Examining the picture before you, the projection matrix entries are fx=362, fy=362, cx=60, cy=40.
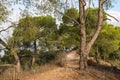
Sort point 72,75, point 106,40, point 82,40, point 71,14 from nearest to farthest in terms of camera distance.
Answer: point 72,75 → point 82,40 → point 71,14 → point 106,40

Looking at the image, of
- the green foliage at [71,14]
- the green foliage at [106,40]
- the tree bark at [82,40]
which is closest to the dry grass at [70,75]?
the tree bark at [82,40]

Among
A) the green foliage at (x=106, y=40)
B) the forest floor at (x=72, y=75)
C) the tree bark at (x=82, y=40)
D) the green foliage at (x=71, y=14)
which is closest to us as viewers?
the forest floor at (x=72, y=75)

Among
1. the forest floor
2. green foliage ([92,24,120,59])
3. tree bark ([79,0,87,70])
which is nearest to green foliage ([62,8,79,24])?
tree bark ([79,0,87,70])

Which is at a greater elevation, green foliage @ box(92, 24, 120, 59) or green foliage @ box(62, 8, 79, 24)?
green foliage @ box(62, 8, 79, 24)

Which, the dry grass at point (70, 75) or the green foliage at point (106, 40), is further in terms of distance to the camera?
the green foliage at point (106, 40)

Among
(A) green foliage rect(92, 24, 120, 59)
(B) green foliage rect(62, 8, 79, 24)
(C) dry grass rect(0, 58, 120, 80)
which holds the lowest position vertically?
(C) dry grass rect(0, 58, 120, 80)

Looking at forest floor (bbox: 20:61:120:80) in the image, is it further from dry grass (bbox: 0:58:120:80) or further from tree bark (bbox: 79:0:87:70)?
tree bark (bbox: 79:0:87:70)

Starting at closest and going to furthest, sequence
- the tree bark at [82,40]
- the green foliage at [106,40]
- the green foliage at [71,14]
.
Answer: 1. the tree bark at [82,40]
2. the green foliage at [71,14]
3. the green foliage at [106,40]

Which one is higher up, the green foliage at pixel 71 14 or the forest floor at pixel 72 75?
the green foliage at pixel 71 14

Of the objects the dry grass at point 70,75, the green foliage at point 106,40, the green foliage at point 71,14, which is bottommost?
the dry grass at point 70,75

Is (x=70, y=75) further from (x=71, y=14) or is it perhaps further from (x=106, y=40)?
(x=106, y=40)

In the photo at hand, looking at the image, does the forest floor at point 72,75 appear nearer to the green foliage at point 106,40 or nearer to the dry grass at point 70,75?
the dry grass at point 70,75

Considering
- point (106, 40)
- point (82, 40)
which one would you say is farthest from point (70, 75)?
point (106, 40)

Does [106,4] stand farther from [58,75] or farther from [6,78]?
[6,78]
